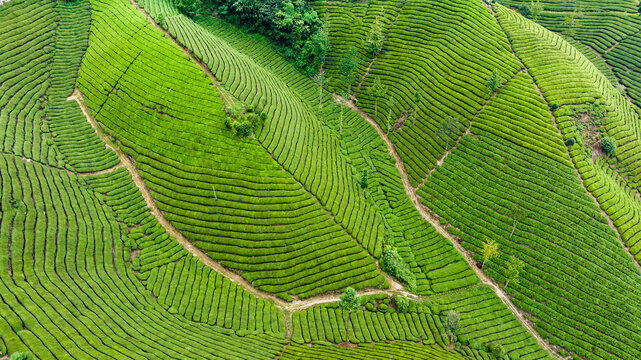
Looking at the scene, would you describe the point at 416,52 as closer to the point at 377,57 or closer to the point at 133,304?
the point at 377,57

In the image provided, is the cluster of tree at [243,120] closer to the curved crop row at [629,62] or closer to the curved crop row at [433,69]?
the curved crop row at [433,69]

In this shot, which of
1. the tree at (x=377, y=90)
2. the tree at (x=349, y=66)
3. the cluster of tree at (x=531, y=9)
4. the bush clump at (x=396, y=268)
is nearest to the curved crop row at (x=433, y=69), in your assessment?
the tree at (x=377, y=90)

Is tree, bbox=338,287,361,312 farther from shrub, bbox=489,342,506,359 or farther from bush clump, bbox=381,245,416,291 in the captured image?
shrub, bbox=489,342,506,359

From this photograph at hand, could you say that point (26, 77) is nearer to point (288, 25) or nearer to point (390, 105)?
point (288, 25)

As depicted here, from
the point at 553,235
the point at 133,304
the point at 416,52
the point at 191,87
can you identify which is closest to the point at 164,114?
the point at 191,87

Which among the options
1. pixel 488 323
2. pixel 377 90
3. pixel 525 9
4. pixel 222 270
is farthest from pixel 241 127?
pixel 525 9
